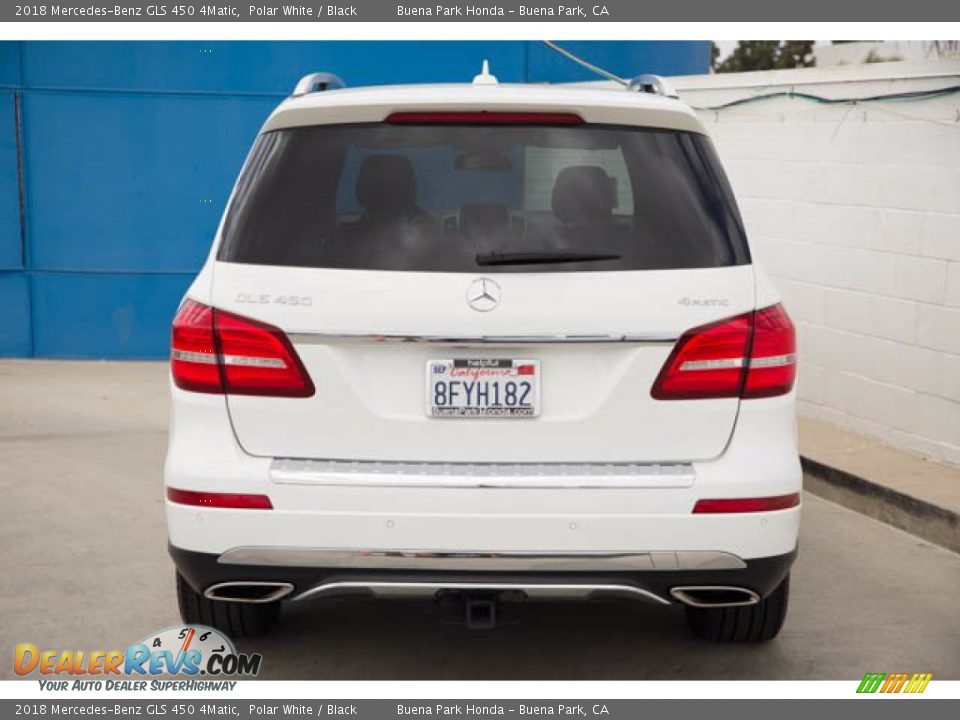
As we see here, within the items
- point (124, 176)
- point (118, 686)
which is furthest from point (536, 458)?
point (124, 176)

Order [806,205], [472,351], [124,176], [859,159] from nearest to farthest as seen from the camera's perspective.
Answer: [472,351]
[859,159]
[806,205]
[124,176]

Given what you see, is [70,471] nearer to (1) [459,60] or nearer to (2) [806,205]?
(2) [806,205]

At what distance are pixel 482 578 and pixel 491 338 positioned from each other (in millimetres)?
681

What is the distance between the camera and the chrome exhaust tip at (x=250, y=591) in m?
4.19

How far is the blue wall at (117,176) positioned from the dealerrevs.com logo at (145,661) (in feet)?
24.0

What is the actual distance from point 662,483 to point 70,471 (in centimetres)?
487

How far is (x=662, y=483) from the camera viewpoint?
4055 millimetres

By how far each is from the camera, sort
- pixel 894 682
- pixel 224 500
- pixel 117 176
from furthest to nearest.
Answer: pixel 117 176 < pixel 894 682 < pixel 224 500

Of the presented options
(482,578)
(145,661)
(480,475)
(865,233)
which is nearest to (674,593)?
(482,578)

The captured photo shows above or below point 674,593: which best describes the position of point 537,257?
above

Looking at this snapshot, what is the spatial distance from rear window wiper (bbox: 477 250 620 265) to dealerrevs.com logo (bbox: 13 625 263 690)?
1689 millimetres

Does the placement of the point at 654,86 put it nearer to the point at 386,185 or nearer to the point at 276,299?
the point at 386,185

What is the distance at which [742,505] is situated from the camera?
13.5ft

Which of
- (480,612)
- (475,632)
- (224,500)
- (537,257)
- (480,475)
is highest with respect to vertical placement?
(537,257)
